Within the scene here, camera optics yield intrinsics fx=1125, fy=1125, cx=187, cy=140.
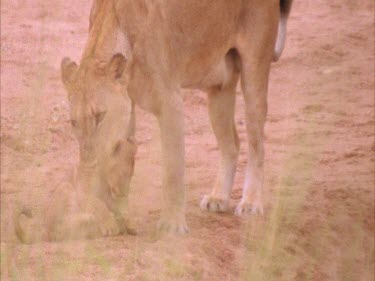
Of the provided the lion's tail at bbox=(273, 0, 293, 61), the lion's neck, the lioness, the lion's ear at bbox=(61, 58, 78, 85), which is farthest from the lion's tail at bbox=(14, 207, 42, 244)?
the lion's tail at bbox=(273, 0, 293, 61)

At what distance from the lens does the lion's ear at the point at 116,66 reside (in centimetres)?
540

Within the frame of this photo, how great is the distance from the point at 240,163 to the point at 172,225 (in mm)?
2287

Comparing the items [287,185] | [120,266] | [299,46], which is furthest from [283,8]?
[299,46]

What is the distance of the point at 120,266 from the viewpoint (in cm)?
511

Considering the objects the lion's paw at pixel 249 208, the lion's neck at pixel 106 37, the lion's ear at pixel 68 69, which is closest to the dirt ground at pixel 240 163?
the lion's paw at pixel 249 208

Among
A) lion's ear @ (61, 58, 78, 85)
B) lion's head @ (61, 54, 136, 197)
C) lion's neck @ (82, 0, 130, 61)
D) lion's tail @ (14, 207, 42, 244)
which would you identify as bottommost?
lion's tail @ (14, 207, 42, 244)

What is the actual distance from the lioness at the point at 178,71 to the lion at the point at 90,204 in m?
0.13

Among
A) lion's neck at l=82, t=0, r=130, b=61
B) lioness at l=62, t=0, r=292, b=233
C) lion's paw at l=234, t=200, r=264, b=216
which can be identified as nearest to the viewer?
lioness at l=62, t=0, r=292, b=233

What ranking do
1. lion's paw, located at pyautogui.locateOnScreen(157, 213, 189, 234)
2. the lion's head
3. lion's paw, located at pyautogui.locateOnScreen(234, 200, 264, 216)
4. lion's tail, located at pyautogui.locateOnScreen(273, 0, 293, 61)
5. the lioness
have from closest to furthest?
the lion's head, the lioness, lion's paw, located at pyautogui.locateOnScreen(157, 213, 189, 234), lion's paw, located at pyautogui.locateOnScreen(234, 200, 264, 216), lion's tail, located at pyautogui.locateOnScreen(273, 0, 293, 61)

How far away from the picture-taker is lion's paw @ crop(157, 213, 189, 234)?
587 centimetres

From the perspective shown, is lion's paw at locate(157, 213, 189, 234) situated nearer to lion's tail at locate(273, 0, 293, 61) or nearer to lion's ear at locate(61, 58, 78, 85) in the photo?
lion's ear at locate(61, 58, 78, 85)

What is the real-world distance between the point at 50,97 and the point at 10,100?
0.37m

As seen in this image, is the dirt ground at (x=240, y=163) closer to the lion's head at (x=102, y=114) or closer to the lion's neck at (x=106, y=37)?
the lion's head at (x=102, y=114)

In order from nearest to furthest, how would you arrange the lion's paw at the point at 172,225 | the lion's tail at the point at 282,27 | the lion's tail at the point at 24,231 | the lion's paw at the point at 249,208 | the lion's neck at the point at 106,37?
the lion's neck at the point at 106,37 → the lion's tail at the point at 24,231 → the lion's paw at the point at 172,225 → the lion's paw at the point at 249,208 → the lion's tail at the point at 282,27
